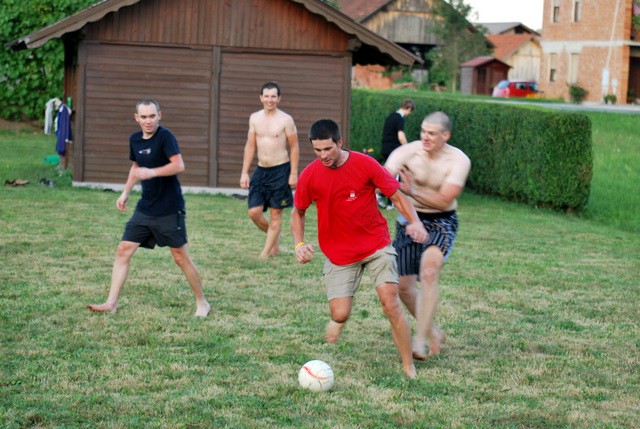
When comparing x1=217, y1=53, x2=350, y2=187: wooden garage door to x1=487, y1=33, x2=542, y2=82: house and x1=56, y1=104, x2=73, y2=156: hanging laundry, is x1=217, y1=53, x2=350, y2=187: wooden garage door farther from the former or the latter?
x1=487, y1=33, x2=542, y2=82: house

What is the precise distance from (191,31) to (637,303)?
11.7 meters

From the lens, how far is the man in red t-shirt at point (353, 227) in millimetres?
7219

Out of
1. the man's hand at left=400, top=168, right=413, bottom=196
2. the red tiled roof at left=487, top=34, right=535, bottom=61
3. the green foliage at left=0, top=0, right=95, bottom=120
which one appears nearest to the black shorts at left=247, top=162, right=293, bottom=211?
the man's hand at left=400, top=168, right=413, bottom=196

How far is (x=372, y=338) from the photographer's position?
862 cm

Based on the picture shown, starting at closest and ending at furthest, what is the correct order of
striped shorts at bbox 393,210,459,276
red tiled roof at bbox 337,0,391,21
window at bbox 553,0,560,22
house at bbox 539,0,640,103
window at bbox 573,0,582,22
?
striped shorts at bbox 393,210,459,276
house at bbox 539,0,640,103
window at bbox 573,0,582,22
window at bbox 553,0,560,22
red tiled roof at bbox 337,0,391,21

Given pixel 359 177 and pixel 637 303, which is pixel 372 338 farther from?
pixel 637 303

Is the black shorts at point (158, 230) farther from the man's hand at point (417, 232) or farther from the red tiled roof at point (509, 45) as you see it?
the red tiled roof at point (509, 45)

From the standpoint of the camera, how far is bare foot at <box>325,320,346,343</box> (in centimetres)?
803

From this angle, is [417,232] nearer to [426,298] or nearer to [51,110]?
[426,298]

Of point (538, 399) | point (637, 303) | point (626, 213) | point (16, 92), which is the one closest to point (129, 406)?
point (538, 399)

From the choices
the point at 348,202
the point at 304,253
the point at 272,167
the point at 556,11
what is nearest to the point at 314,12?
the point at 272,167

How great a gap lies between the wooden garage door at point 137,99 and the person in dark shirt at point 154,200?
1121 centimetres

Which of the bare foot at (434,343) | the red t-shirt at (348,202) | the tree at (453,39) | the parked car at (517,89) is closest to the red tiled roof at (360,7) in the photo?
the tree at (453,39)

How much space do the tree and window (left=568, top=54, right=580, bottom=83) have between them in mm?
7694
